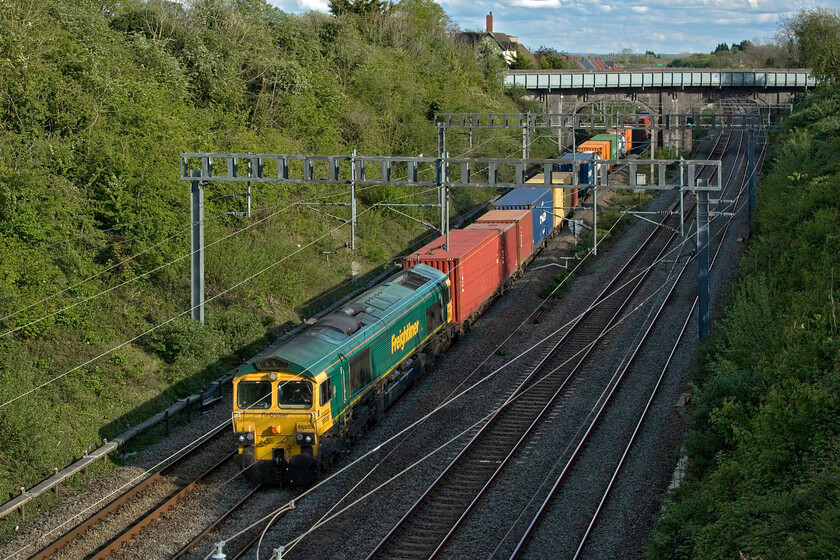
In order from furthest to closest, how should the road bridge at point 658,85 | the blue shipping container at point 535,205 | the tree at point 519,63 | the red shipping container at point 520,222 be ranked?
the tree at point 519,63 → the road bridge at point 658,85 → the blue shipping container at point 535,205 → the red shipping container at point 520,222

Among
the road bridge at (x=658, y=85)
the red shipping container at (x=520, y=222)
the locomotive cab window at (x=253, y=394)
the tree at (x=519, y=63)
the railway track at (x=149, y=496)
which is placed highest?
the tree at (x=519, y=63)

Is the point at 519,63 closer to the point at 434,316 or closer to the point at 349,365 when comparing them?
the point at 434,316

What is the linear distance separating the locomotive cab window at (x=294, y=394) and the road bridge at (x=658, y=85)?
53.1m

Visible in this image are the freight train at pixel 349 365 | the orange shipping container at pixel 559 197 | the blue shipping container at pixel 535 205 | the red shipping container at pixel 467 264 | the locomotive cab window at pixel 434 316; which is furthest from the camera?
the orange shipping container at pixel 559 197

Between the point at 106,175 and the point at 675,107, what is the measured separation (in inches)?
2058

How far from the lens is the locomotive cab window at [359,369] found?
17031mm

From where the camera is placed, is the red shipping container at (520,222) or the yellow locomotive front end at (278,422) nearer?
the yellow locomotive front end at (278,422)

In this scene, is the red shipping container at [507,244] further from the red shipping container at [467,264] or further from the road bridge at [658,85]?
the road bridge at [658,85]

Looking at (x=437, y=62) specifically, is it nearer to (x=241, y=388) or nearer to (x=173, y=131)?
(x=173, y=131)

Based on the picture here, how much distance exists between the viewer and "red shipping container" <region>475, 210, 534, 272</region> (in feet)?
101

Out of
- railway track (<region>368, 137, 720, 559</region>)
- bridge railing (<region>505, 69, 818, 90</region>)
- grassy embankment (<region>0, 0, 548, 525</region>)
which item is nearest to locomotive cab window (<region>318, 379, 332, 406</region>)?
railway track (<region>368, 137, 720, 559</region>)

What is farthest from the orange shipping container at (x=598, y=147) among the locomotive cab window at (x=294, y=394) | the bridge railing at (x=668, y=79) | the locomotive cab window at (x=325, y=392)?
the locomotive cab window at (x=294, y=394)

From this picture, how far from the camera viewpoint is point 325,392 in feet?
51.4

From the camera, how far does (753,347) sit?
16.8m
